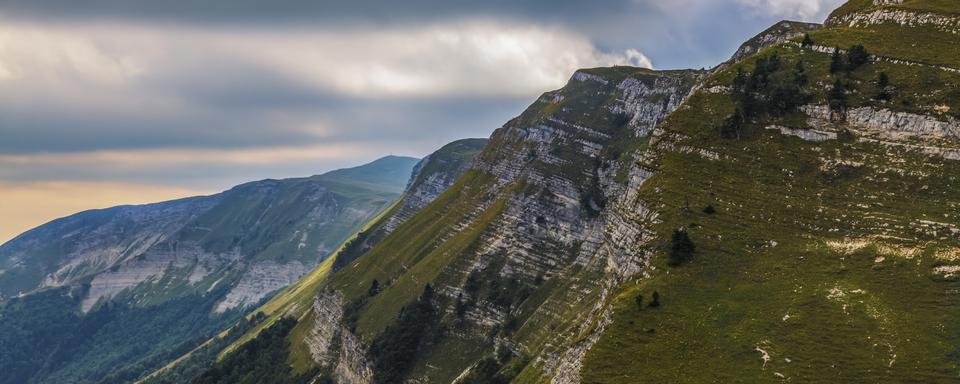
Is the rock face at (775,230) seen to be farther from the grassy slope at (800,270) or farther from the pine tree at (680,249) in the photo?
the pine tree at (680,249)

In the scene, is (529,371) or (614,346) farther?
(529,371)

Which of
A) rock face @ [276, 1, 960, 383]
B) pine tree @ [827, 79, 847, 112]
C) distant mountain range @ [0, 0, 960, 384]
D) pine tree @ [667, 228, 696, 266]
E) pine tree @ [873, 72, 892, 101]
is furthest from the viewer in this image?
pine tree @ [827, 79, 847, 112]

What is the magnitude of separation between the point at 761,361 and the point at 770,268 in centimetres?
2037

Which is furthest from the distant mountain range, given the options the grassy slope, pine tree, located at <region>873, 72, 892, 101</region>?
pine tree, located at <region>873, 72, 892, 101</region>

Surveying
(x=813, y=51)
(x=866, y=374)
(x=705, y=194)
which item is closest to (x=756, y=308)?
(x=866, y=374)

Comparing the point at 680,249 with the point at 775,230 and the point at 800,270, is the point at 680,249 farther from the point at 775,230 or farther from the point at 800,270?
the point at 800,270

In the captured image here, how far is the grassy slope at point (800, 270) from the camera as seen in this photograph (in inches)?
3349

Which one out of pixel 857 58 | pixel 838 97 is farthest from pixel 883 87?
pixel 857 58

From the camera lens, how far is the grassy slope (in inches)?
3349

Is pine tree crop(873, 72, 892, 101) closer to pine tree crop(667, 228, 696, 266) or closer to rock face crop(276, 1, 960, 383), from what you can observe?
rock face crop(276, 1, 960, 383)

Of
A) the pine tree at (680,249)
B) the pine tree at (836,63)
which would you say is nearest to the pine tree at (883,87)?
the pine tree at (836,63)

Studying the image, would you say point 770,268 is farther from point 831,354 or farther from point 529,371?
point 529,371

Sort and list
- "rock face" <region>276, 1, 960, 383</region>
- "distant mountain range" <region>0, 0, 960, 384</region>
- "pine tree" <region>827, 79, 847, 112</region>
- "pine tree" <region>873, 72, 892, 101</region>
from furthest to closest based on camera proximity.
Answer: "pine tree" <region>827, 79, 847, 112</region>
"pine tree" <region>873, 72, 892, 101</region>
"rock face" <region>276, 1, 960, 383</region>
"distant mountain range" <region>0, 0, 960, 384</region>

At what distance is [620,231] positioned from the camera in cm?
13212
